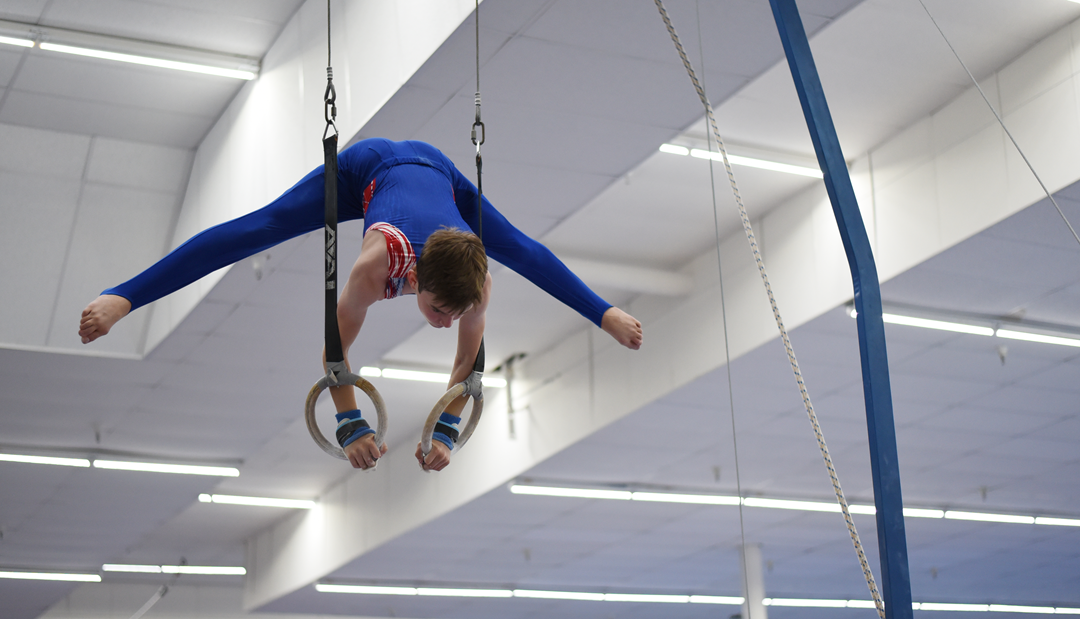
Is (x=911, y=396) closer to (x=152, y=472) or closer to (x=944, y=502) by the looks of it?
(x=944, y=502)

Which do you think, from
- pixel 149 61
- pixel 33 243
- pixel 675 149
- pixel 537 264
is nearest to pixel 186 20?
pixel 149 61

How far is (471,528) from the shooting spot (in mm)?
13016

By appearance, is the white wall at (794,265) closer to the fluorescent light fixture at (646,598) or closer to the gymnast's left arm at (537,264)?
the gymnast's left arm at (537,264)

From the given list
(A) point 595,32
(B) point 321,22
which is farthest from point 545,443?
(A) point 595,32

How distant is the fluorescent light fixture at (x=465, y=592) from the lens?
52.9 ft

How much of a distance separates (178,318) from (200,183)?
3.15 ft

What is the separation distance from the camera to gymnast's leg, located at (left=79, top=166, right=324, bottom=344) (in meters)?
3.50

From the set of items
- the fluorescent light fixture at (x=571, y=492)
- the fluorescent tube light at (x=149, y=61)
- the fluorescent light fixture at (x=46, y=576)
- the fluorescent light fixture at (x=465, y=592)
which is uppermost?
the fluorescent tube light at (x=149, y=61)

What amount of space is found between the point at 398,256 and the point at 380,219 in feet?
0.68

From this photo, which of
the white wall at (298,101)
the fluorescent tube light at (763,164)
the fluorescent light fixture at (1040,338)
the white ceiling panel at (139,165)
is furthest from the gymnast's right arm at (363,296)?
the fluorescent light fixture at (1040,338)

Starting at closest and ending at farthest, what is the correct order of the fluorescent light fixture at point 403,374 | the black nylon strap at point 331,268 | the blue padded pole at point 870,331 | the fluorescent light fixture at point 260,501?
the black nylon strap at point 331,268, the blue padded pole at point 870,331, the fluorescent light fixture at point 403,374, the fluorescent light fixture at point 260,501

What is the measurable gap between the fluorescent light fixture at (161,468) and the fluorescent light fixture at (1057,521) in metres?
8.90

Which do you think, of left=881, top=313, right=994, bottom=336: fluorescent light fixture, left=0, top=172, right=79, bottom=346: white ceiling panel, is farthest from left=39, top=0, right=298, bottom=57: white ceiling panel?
left=881, top=313, right=994, bottom=336: fluorescent light fixture

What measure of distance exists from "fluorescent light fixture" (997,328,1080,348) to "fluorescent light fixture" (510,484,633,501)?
4715 mm
